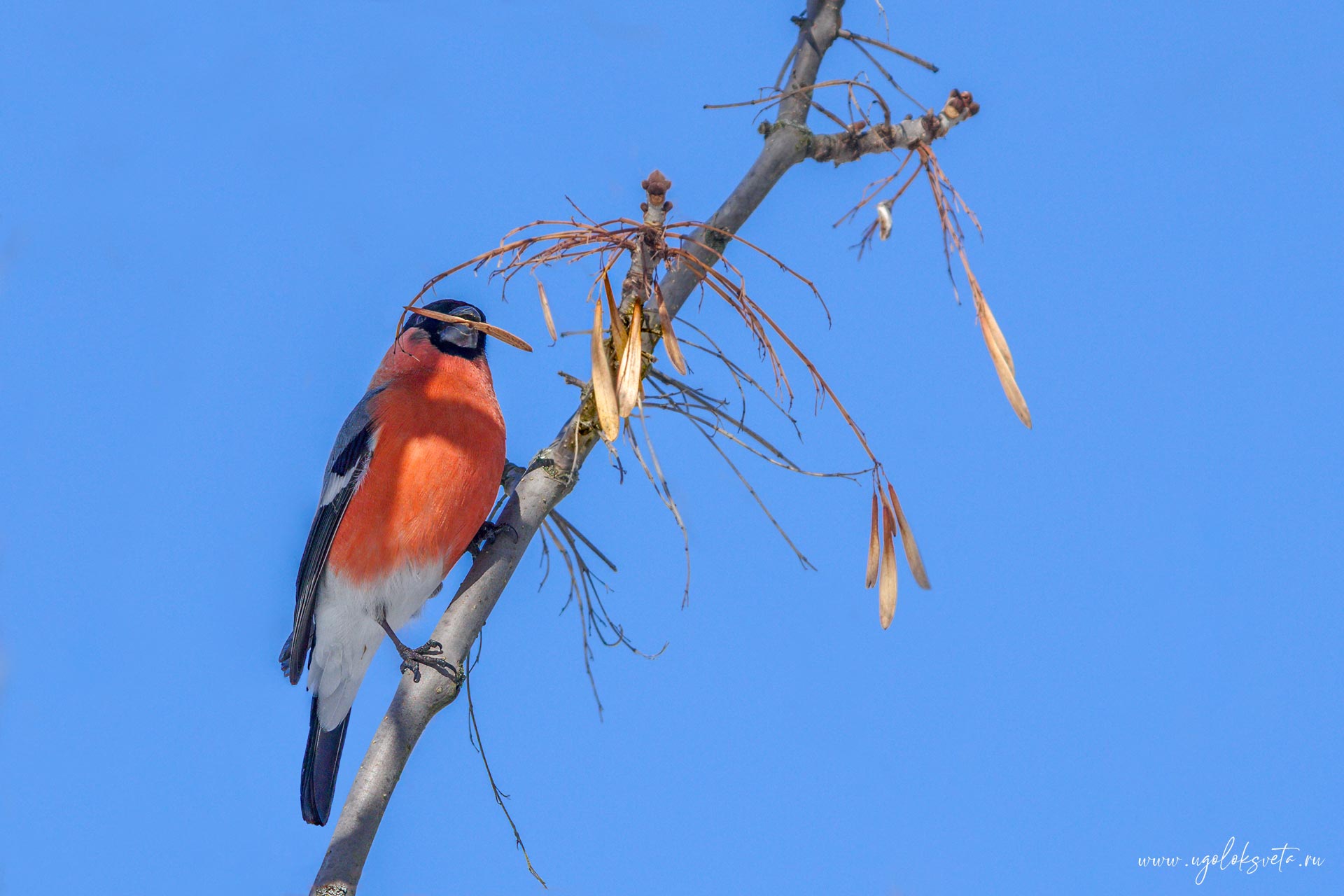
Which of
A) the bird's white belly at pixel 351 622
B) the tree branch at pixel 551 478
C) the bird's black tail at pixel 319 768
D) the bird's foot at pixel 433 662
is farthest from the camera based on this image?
the bird's white belly at pixel 351 622

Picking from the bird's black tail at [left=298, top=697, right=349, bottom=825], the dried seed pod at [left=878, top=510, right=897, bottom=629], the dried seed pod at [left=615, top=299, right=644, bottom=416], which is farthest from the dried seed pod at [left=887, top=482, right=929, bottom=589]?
the bird's black tail at [left=298, top=697, right=349, bottom=825]

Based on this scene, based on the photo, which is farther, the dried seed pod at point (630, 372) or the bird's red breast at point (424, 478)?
the bird's red breast at point (424, 478)

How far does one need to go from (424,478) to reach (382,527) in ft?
0.85

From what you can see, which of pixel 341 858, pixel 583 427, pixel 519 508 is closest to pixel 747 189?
pixel 583 427

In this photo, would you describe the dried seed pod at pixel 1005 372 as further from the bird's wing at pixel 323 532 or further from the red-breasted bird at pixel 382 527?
the bird's wing at pixel 323 532

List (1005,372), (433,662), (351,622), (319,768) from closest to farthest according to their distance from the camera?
(1005,372) < (433,662) < (319,768) < (351,622)

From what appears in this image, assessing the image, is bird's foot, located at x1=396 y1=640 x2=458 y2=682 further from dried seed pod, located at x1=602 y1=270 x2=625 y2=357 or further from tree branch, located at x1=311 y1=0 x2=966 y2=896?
dried seed pod, located at x1=602 y1=270 x2=625 y2=357

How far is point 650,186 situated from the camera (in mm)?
2139

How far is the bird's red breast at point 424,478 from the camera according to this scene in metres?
3.78

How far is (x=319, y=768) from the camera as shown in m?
3.80

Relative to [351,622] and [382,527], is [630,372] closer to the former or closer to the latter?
[382,527]

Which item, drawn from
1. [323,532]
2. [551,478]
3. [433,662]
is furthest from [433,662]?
[323,532]

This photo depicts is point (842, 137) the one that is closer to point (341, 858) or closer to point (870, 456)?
point (870, 456)

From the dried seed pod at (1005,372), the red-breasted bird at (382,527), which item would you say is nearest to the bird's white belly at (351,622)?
the red-breasted bird at (382,527)
